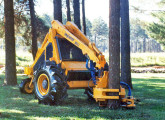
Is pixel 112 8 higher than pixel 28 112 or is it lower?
higher

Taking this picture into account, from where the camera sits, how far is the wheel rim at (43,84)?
30.6ft

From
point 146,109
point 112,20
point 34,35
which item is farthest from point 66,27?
point 34,35

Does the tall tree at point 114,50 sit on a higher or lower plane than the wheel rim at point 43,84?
higher

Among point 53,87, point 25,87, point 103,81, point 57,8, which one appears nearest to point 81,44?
point 103,81

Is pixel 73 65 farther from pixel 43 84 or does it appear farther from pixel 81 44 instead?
pixel 43 84

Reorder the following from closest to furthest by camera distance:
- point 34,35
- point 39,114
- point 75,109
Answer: point 39,114 < point 75,109 < point 34,35

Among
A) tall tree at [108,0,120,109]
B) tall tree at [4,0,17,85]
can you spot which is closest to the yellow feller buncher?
tall tree at [108,0,120,109]

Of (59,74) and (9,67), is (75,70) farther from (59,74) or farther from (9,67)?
(9,67)

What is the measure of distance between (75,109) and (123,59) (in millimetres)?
6595

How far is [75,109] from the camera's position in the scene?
26.7ft

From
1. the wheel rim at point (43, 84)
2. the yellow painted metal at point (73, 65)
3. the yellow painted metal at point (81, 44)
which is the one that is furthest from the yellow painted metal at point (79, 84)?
the yellow painted metal at point (81, 44)

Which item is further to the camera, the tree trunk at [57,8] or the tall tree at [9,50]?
the tall tree at [9,50]

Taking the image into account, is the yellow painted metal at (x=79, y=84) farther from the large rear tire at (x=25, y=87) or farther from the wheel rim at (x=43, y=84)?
the large rear tire at (x=25, y=87)

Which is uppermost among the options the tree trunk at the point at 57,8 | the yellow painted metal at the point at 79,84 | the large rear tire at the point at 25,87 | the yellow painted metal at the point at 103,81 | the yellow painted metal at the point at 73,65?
the tree trunk at the point at 57,8
